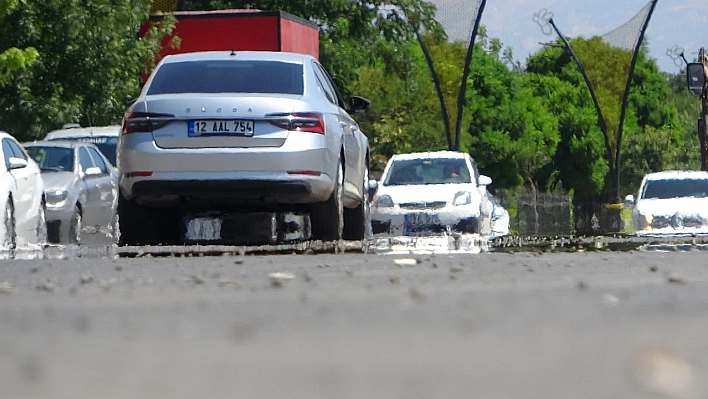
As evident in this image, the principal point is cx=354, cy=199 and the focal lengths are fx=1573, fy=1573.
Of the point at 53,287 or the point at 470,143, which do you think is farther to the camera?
the point at 470,143

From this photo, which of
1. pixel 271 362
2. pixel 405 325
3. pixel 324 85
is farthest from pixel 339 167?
pixel 271 362

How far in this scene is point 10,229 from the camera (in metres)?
15.5

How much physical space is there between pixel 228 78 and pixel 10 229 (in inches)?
151

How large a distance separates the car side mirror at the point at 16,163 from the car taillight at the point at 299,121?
441 cm

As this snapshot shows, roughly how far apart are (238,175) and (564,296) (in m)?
6.04

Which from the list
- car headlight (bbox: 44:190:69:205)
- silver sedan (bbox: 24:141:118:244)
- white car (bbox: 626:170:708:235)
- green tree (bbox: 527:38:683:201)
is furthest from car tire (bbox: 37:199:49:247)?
green tree (bbox: 527:38:683:201)

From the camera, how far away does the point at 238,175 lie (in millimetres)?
12266

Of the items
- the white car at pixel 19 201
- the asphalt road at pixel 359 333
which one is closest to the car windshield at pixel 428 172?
the white car at pixel 19 201

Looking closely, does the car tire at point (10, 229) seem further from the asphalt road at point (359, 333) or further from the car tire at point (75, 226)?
the asphalt road at point (359, 333)

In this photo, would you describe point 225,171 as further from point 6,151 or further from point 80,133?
point 80,133

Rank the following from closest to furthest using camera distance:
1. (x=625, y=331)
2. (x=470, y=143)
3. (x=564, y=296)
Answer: (x=625, y=331) → (x=564, y=296) → (x=470, y=143)

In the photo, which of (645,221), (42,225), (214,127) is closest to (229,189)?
(214,127)

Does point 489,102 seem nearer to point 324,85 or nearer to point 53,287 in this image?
point 324,85

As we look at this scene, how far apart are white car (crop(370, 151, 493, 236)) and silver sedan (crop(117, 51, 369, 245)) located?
1053cm
